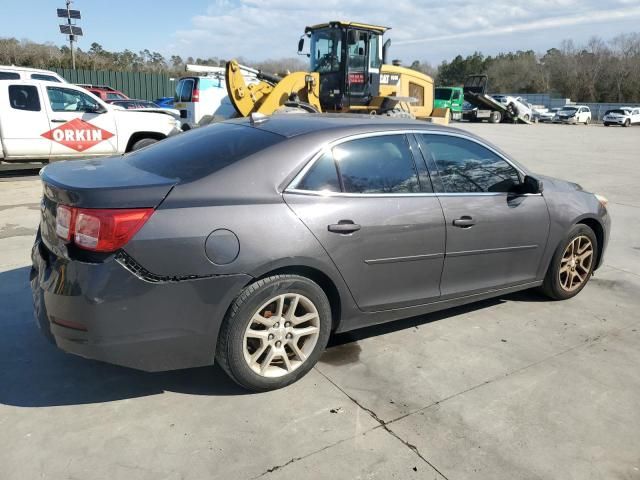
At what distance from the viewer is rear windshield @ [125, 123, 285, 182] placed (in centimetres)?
307

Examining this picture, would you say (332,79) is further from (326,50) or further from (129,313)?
(129,313)

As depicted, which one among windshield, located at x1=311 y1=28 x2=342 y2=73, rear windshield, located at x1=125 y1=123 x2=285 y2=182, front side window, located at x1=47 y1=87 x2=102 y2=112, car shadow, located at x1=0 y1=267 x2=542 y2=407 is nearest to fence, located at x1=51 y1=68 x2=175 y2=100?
windshield, located at x1=311 y1=28 x2=342 y2=73

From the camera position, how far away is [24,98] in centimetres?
981

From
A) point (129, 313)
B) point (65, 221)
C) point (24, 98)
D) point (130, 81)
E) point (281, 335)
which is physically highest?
point (130, 81)

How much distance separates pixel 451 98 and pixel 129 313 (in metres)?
37.5

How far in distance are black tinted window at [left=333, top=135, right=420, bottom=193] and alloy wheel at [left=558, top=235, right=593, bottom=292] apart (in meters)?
1.86

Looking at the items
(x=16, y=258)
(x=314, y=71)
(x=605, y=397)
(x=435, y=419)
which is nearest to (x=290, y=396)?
(x=435, y=419)

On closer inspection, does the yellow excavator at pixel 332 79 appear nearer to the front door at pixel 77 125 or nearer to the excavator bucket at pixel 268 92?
the excavator bucket at pixel 268 92

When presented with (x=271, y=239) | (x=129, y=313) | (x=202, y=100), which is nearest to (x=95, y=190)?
(x=129, y=313)

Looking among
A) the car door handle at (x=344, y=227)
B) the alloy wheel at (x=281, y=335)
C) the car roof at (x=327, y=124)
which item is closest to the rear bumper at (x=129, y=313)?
the alloy wheel at (x=281, y=335)

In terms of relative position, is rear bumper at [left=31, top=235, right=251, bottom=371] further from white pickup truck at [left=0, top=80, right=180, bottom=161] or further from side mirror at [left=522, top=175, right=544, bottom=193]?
white pickup truck at [left=0, top=80, right=180, bottom=161]

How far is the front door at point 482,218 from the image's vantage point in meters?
3.70

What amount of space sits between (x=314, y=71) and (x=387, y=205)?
1252 cm

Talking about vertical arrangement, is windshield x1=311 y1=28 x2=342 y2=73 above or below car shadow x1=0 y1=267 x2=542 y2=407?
above
